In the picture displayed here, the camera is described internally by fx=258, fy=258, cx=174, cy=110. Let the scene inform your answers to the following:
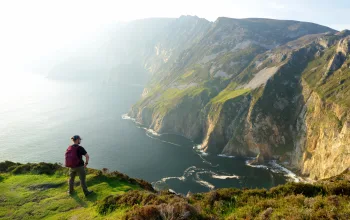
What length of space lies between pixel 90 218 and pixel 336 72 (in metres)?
106

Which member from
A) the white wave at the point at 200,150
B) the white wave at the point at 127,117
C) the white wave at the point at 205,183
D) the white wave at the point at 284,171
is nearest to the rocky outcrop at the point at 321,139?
the white wave at the point at 284,171

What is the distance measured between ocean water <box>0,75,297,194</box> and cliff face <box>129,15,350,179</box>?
307 inches

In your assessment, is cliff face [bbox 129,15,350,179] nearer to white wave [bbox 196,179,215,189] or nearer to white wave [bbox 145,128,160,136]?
white wave [bbox 145,128,160,136]

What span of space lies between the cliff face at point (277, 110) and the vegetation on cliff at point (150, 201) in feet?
200

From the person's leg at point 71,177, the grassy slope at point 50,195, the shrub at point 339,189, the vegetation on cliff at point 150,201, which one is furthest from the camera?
the person's leg at point 71,177

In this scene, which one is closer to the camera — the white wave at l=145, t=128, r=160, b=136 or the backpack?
the backpack

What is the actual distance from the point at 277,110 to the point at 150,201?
100265 millimetres

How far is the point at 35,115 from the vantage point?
16588cm

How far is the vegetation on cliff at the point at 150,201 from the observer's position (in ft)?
35.6

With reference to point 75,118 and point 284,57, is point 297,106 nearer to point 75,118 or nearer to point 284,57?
point 284,57

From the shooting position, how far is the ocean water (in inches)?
3167

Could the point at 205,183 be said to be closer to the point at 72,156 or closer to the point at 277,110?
the point at 277,110

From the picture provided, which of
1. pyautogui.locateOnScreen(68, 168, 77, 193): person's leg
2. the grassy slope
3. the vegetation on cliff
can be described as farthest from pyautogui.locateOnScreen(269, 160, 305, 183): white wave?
pyautogui.locateOnScreen(68, 168, 77, 193): person's leg

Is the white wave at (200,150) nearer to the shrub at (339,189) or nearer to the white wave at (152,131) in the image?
the white wave at (152,131)
